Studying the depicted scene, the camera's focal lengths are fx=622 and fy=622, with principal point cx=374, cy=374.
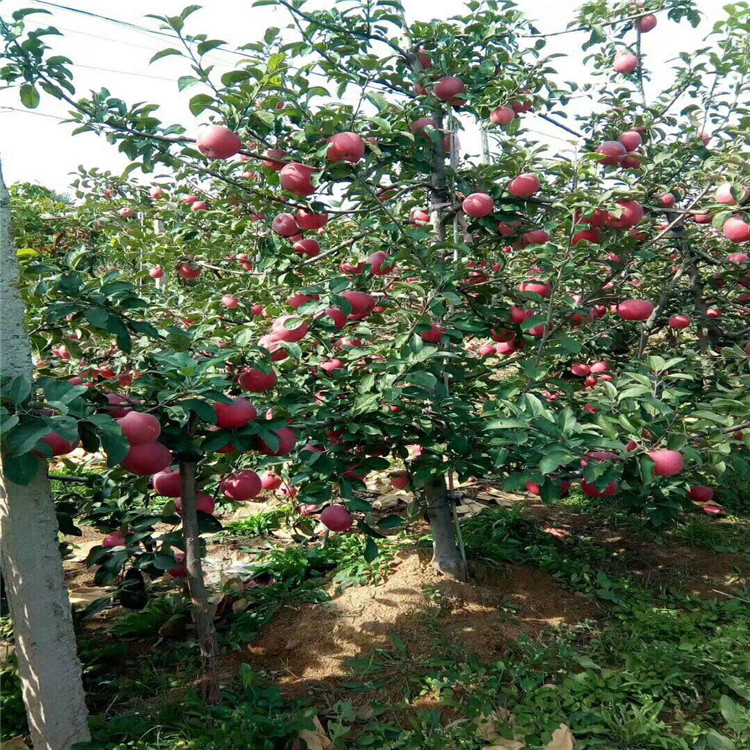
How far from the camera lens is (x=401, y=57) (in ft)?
8.92

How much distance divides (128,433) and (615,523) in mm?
2825

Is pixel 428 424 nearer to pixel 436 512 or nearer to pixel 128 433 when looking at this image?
pixel 436 512

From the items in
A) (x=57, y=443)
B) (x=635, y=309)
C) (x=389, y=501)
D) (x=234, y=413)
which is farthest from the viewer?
(x=389, y=501)

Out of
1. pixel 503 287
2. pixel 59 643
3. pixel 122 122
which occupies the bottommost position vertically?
pixel 59 643

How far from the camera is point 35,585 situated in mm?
1526

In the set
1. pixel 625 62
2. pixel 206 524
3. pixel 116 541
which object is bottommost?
pixel 116 541

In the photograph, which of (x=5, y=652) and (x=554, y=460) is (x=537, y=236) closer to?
(x=554, y=460)

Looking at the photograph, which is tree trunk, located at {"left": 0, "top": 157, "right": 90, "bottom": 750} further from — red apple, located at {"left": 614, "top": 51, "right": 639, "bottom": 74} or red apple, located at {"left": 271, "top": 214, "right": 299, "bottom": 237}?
red apple, located at {"left": 614, "top": 51, "right": 639, "bottom": 74}

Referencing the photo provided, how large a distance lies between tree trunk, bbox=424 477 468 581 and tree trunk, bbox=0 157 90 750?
1.50 metres

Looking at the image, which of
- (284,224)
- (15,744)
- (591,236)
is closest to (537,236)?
(591,236)

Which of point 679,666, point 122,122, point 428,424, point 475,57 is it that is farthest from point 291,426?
point 475,57

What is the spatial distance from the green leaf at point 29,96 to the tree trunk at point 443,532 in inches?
80.4

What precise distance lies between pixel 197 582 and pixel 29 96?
1672 millimetres

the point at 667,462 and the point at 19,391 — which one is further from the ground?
the point at 19,391
